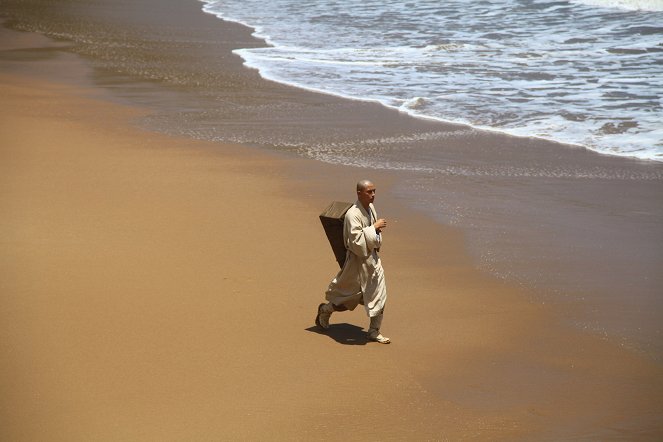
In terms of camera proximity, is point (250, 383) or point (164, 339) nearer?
point (250, 383)

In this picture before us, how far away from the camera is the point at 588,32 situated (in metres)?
23.7

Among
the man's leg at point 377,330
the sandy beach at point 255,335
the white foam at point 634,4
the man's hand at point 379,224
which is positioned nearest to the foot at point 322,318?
the sandy beach at point 255,335

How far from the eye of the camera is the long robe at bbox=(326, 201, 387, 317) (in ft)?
22.5

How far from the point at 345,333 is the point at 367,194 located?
1.16 m

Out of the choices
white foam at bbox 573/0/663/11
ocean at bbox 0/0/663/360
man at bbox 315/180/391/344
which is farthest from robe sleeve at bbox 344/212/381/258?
white foam at bbox 573/0/663/11

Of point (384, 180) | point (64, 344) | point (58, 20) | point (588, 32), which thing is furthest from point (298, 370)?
point (58, 20)

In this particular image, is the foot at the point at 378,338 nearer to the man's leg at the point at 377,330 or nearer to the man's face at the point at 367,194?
the man's leg at the point at 377,330

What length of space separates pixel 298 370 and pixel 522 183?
5.52m

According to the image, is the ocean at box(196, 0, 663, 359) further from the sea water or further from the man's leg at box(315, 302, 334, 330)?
the man's leg at box(315, 302, 334, 330)

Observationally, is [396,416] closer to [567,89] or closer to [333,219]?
[333,219]

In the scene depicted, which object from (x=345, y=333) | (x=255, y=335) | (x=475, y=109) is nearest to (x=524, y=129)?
(x=475, y=109)

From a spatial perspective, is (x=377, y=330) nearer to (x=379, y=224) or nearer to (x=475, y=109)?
(x=379, y=224)

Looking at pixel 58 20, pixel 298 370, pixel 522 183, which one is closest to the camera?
pixel 298 370

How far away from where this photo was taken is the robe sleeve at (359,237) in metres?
6.83
